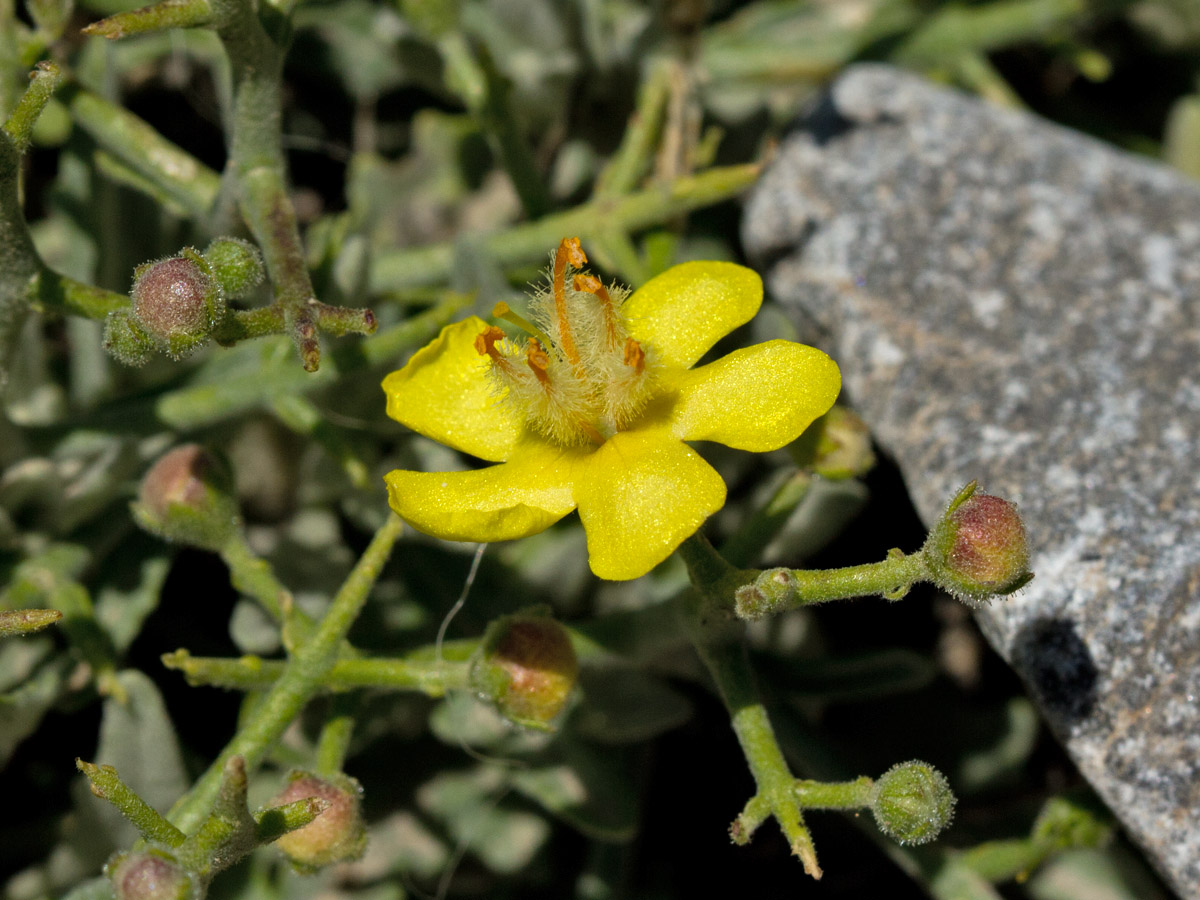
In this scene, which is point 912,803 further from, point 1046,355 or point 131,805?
point 1046,355

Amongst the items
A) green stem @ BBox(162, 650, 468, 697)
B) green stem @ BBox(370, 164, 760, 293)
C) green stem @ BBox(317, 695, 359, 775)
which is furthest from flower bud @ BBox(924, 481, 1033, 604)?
green stem @ BBox(370, 164, 760, 293)

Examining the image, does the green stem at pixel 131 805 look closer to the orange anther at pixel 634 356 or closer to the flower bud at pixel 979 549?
the orange anther at pixel 634 356

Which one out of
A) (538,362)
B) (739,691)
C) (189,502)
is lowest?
(739,691)

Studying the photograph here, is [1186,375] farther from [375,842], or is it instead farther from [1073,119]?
[375,842]

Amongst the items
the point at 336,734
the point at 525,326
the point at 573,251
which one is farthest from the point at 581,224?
the point at 336,734

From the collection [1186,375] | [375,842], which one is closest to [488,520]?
[375,842]

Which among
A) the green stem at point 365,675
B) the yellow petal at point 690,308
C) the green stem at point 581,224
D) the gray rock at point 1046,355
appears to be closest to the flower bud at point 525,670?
the green stem at point 365,675
